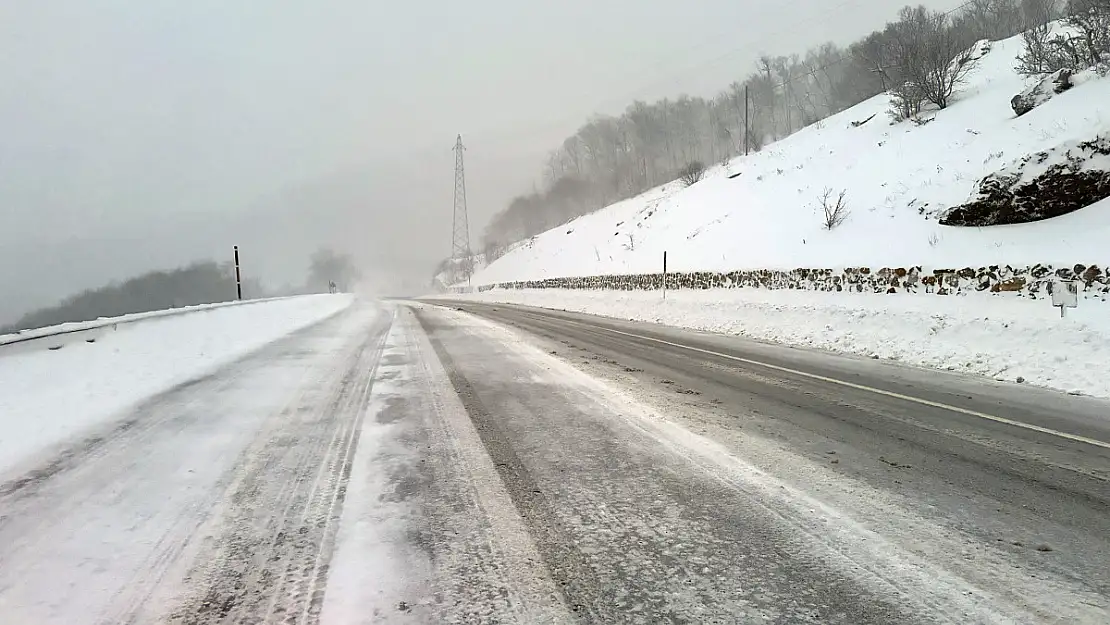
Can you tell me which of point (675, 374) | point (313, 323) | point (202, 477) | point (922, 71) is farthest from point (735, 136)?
point (202, 477)

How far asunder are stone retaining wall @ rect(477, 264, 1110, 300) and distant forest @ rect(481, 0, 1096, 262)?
84.1 ft

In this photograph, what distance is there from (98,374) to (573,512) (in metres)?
7.56

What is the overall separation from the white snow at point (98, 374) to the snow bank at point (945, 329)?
1095 centimetres

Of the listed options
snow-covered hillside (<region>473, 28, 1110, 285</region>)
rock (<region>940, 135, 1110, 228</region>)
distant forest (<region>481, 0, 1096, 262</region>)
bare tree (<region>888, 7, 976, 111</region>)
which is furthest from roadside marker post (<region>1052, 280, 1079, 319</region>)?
distant forest (<region>481, 0, 1096, 262</region>)

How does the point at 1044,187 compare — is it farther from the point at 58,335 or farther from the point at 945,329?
the point at 58,335

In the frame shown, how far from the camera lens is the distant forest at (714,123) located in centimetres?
5026

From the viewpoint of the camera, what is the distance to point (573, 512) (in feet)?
10.4

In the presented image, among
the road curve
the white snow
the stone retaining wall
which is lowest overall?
the road curve

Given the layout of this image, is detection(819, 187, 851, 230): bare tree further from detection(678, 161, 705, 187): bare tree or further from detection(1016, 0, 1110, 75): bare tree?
detection(678, 161, 705, 187): bare tree

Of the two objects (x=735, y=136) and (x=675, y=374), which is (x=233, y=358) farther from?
(x=735, y=136)

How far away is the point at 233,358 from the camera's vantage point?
34.0 ft

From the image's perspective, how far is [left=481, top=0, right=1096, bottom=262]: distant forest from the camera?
165 ft

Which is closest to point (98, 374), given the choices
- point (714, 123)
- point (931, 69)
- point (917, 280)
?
point (917, 280)

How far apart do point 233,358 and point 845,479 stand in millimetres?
10358
